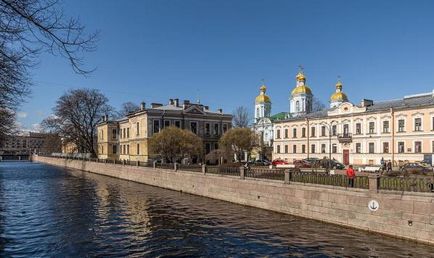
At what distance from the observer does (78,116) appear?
221 ft

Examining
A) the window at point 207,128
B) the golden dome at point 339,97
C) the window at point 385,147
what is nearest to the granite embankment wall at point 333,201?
the window at point 385,147

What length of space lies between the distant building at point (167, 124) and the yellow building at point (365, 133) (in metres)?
10.3

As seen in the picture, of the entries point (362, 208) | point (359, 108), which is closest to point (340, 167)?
Result: point (359, 108)

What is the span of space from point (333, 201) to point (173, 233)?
24.9 ft

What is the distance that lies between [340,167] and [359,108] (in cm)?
1371

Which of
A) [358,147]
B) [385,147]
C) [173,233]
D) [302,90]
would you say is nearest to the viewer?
[173,233]

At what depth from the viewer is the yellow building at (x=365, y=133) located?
43938mm

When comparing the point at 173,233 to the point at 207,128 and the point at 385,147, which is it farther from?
the point at 207,128

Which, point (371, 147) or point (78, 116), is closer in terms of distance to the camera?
point (371, 147)

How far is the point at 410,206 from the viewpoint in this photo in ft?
50.5

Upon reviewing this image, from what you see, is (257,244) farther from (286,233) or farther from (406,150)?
(406,150)

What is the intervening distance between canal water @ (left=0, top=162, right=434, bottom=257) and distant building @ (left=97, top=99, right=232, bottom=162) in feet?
116

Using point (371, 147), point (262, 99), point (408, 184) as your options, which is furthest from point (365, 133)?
point (262, 99)

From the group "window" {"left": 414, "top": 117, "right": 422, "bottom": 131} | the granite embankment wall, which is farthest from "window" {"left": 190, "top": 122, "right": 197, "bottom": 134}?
"window" {"left": 414, "top": 117, "right": 422, "bottom": 131}
